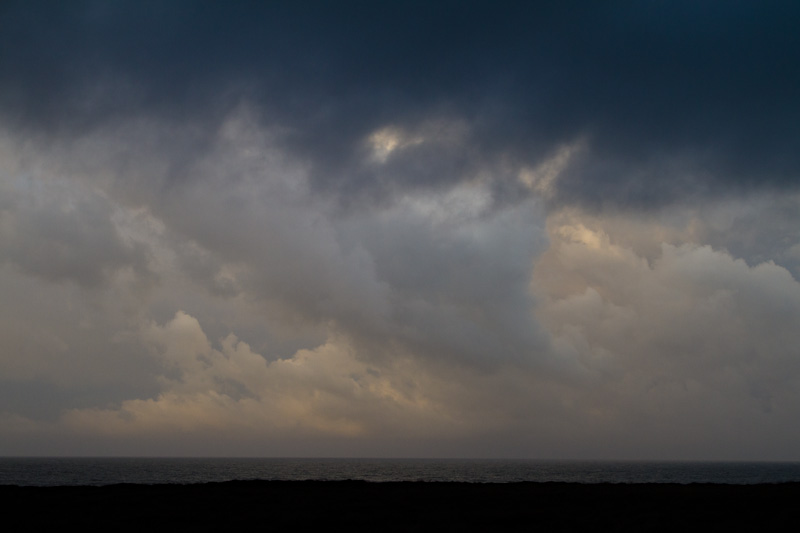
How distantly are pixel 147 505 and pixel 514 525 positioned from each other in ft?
68.1

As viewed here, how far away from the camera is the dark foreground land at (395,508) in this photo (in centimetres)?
2556

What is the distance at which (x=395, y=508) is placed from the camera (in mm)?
30734

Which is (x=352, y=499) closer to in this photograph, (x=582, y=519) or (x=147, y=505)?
(x=147, y=505)

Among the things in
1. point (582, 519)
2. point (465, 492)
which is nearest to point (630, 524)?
point (582, 519)

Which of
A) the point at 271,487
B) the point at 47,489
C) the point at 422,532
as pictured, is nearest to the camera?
the point at 422,532

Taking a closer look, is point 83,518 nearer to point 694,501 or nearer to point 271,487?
point 271,487

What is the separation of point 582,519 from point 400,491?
50.2 ft

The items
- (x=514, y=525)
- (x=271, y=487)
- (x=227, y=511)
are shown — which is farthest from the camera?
(x=271, y=487)

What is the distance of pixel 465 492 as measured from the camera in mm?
37938

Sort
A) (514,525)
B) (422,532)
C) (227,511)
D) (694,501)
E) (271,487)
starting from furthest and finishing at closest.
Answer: (271,487) → (694,501) → (227,511) → (514,525) → (422,532)

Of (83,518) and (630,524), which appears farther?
(83,518)

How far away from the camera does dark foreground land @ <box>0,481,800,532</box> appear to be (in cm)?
2556

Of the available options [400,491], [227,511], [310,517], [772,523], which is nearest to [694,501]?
[772,523]

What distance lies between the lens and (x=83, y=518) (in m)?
27.2
